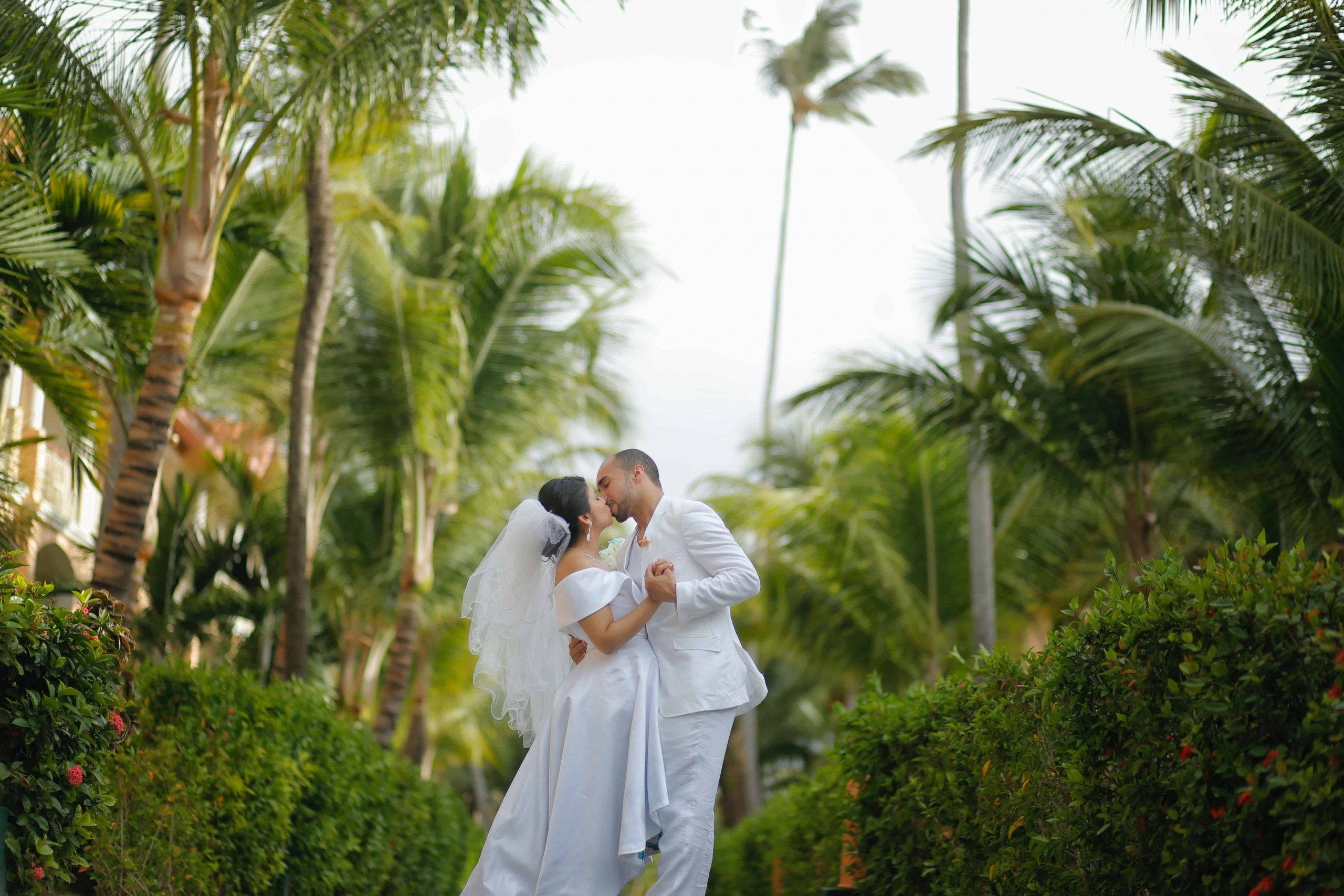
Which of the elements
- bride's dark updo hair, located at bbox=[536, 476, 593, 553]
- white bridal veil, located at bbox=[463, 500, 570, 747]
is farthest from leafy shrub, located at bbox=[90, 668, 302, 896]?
bride's dark updo hair, located at bbox=[536, 476, 593, 553]

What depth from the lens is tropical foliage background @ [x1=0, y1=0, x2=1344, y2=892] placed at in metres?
8.21

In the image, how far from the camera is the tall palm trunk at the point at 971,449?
12.7m

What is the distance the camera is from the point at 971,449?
Result: 13.1m

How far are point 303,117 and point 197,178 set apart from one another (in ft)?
2.87

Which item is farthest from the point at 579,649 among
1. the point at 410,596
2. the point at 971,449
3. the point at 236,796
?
the point at 410,596

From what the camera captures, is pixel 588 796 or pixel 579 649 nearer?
pixel 588 796

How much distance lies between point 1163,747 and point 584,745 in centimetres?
243

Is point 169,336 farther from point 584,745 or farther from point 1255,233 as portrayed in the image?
point 1255,233

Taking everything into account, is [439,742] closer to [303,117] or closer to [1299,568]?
[303,117]

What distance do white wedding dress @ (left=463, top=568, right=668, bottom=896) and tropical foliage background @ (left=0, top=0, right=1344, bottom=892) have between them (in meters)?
2.03

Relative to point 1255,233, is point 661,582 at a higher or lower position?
lower

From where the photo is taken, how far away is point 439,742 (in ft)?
127

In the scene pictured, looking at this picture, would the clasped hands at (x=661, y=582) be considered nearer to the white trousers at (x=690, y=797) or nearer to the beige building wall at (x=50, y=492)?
the white trousers at (x=690, y=797)

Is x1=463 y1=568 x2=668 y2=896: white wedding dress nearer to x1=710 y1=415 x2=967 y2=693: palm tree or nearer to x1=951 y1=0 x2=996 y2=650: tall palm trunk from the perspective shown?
x1=951 y1=0 x2=996 y2=650: tall palm trunk
